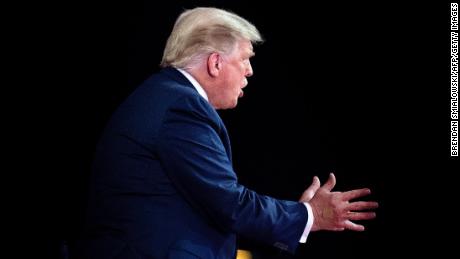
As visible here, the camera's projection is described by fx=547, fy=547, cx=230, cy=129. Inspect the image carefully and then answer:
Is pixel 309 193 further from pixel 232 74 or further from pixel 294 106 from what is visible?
pixel 294 106

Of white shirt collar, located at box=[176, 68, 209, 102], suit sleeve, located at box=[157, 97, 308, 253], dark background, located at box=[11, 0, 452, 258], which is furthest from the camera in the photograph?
dark background, located at box=[11, 0, 452, 258]

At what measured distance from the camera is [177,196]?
1.39 meters

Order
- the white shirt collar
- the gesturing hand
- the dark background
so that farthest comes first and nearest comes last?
the dark background < the white shirt collar < the gesturing hand

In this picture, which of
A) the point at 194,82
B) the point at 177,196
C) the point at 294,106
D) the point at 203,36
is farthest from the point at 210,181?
the point at 294,106

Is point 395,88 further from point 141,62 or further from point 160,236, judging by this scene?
point 160,236

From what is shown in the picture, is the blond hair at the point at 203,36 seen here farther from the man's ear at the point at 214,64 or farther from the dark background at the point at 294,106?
the dark background at the point at 294,106

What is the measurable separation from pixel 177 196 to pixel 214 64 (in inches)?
16.1

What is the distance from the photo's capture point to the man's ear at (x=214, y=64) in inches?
61.7

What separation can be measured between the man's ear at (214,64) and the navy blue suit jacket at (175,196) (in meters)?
0.16

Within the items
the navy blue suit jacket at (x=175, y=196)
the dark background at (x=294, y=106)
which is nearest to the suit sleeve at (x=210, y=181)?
the navy blue suit jacket at (x=175, y=196)

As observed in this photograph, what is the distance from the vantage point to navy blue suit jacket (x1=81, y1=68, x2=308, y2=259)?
4.44 feet

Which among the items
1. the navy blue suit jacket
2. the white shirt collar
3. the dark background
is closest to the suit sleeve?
the navy blue suit jacket

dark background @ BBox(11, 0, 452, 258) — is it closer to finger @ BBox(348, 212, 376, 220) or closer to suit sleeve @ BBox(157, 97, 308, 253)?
finger @ BBox(348, 212, 376, 220)

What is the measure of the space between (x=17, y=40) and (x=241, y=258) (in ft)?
3.97
